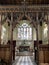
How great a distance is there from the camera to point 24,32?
2083 cm

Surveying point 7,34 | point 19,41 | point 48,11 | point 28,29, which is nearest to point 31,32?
point 28,29

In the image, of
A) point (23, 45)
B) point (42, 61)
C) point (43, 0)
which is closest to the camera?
point (42, 61)

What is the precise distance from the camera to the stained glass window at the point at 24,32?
2044cm

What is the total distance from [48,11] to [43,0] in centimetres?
265

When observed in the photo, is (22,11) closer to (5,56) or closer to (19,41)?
(5,56)

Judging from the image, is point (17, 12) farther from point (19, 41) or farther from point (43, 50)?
point (19, 41)

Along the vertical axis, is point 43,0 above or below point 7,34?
above

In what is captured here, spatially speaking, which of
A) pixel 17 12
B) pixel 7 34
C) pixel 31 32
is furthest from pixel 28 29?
pixel 17 12

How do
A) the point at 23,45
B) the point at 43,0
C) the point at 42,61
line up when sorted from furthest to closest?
the point at 23,45 < the point at 43,0 < the point at 42,61

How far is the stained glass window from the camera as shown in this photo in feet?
67.1

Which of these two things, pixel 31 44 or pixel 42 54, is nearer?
pixel 42 54

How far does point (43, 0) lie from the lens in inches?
390

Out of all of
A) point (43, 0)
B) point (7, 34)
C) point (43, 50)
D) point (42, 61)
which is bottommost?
point (42, 61)

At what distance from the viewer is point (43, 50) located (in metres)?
7.29
